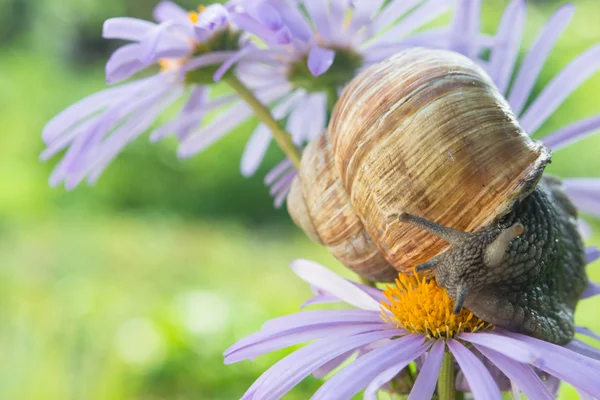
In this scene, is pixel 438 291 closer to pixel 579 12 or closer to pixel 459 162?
pixel 459 162

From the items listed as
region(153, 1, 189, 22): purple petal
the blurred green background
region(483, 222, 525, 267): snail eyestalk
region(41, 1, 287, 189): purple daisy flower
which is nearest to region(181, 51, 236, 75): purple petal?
region(41, 1, 287, 189): purple daisy flower

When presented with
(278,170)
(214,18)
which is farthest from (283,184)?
(214,18)

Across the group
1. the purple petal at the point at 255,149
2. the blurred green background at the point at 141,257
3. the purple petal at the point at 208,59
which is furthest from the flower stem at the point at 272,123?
the blurred green background at the point at 141,257

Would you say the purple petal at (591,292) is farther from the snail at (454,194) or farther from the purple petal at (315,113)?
the purple petal at (315,113)

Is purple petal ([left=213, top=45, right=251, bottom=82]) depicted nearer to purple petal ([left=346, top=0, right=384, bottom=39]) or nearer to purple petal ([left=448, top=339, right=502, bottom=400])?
purple petal ([left=346, top=0, right=384, bottom=39])

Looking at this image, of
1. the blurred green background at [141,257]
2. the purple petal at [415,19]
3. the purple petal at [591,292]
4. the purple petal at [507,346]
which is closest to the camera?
the purple petal at [507,346]
